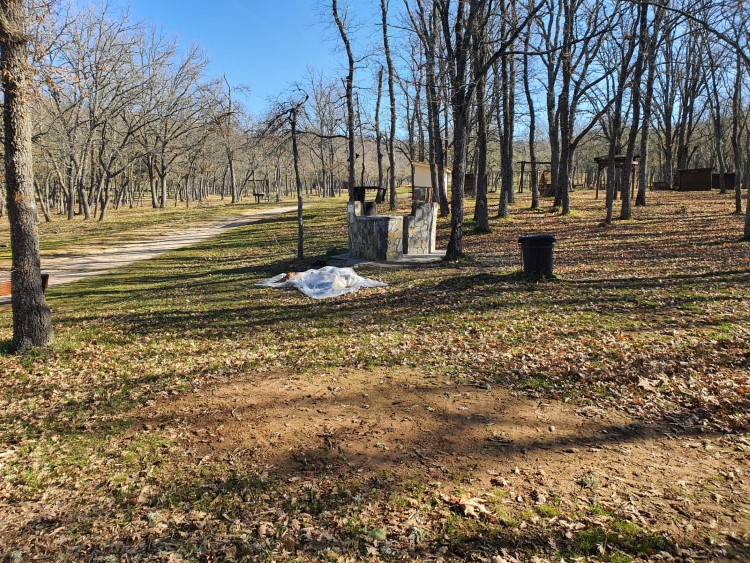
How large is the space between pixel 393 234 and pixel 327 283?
3.68 m

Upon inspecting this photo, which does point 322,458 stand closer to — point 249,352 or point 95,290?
point 249,352

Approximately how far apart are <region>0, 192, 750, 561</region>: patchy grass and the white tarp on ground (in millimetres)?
637

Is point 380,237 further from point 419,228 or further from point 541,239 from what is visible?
point 541,239

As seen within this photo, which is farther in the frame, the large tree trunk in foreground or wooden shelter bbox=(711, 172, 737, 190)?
wooden shelter bbox=(711, 172, 737, 190)

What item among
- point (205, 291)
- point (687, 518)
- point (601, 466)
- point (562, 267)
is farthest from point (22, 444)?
point (562, 267)

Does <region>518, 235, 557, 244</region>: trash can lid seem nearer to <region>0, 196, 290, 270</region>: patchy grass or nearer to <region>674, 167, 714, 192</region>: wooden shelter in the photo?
<region>0, 196, 290, 270</region>: patchy grass

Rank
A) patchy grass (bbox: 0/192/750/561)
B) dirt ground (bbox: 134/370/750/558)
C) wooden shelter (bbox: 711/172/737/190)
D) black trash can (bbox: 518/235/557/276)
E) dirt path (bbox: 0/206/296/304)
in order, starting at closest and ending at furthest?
1. patchy grass (bbox: 0/192/750/561)
2. dirt ground (bbox: 134/370/750/558)
3. black trash can (bbox: 518/235/557/276)
4. dirt path (bbox: 0/206/296/304)
5. wooden shelter (bbox: 711/172/737/190)

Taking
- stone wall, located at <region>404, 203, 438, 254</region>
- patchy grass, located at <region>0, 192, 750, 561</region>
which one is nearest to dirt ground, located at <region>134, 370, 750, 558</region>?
patchy grass, located at <region>0, 192, 750, 561</region>

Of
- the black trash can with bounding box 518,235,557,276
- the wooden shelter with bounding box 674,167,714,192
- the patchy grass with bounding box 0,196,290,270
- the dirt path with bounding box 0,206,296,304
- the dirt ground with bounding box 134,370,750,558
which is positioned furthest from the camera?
the wooden shelter with bounding box 674,167,714,192

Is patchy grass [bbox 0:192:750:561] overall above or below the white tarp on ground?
below

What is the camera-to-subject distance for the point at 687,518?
310cm

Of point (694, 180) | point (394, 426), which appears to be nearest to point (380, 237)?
point (394, 426)

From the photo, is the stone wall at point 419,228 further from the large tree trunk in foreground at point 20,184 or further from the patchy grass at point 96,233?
the patchy grass at point 96,233

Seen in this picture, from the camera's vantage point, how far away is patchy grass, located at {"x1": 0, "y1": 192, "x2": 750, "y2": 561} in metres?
3.11
